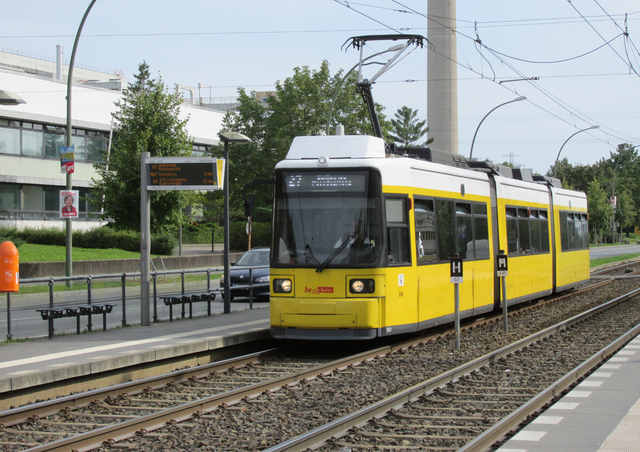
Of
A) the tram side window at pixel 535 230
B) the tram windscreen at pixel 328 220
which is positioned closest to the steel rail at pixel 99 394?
the tram windscreen at pixel 328 220

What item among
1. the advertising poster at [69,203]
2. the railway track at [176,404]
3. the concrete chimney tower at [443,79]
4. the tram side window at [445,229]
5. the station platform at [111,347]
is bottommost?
the railway track at [176,404]

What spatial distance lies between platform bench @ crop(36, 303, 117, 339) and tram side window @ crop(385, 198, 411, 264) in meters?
5.59

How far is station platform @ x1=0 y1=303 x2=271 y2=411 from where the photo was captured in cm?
907

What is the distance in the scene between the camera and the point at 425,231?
12586 mm

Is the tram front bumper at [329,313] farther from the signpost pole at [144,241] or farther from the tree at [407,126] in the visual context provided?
the tree at [407,126]

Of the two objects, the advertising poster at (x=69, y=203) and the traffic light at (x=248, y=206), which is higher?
the advertising poster at (x=69, y=203)

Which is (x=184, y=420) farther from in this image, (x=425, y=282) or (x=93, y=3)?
(x=93, y=3)

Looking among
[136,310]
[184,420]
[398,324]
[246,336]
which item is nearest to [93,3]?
[136,310]

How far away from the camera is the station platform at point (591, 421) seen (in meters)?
6.00

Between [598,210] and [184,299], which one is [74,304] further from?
[598,210]

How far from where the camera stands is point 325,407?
7980 mm

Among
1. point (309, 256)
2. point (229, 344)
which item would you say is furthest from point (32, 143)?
point (309, 256)

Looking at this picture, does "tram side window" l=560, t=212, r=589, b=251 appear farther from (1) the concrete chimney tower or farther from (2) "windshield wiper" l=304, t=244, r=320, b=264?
(1) the concrete chimney tower

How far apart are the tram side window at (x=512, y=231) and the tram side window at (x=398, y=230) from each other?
18.2ft
